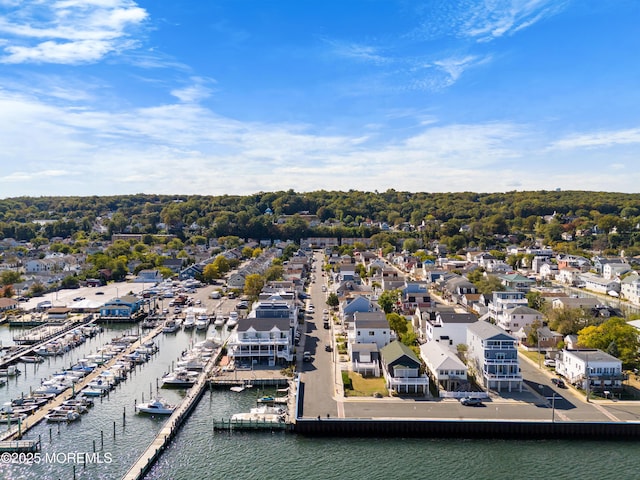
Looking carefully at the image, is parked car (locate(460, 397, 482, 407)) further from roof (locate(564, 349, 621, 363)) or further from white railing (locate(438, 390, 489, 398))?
roof (locate(564, 349, 621, 363))

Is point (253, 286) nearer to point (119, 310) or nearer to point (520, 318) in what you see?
point (119, 310)

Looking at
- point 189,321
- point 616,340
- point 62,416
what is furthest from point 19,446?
point 616,340

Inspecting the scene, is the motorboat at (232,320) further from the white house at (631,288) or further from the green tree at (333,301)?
the white house at (631,288)

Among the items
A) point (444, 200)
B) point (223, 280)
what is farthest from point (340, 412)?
point (444, 200)

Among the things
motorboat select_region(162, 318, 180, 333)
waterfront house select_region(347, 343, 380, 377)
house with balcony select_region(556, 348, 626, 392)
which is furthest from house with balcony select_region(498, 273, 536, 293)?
motorboat select_region(162, 318, 180, 333)

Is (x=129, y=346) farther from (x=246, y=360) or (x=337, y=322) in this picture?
(x=337, y=322)

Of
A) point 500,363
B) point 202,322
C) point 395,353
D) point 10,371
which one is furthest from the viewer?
point 202,322

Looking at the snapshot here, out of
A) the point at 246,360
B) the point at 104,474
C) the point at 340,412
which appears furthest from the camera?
the point at 246,360
